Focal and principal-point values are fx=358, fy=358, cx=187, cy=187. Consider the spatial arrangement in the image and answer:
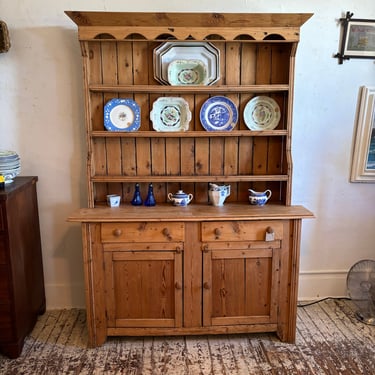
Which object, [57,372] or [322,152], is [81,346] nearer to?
[57,372]

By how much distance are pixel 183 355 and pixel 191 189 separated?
989 mm

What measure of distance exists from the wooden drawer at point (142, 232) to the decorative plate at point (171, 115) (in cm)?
62

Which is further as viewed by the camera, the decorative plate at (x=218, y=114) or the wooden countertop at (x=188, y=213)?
the decorative plate at (x=218, y=114)

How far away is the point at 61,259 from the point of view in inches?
97.3

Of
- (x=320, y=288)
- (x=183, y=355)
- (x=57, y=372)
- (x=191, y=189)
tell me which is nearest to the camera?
(x=57, y=372)

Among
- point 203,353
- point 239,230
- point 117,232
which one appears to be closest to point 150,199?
point 117,232

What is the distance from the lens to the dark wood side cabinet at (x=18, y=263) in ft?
6.18

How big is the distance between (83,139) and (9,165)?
47 cm

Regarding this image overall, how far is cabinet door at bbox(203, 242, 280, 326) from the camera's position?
2037 mm

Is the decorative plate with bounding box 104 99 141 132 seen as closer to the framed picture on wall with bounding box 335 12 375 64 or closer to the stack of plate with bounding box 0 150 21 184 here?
the stack of plate with bounding box 0 150 21 184

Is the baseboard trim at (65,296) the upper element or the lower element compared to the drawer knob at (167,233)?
lower

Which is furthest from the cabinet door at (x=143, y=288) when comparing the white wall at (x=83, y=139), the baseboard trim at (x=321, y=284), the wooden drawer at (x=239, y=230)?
the baseboard trim at (x=321, y=284)

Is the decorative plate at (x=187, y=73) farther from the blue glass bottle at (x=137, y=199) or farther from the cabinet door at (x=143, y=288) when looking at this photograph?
the cabinet door at (x=143, y=288)

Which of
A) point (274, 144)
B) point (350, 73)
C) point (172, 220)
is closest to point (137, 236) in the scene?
point (172, 220)
